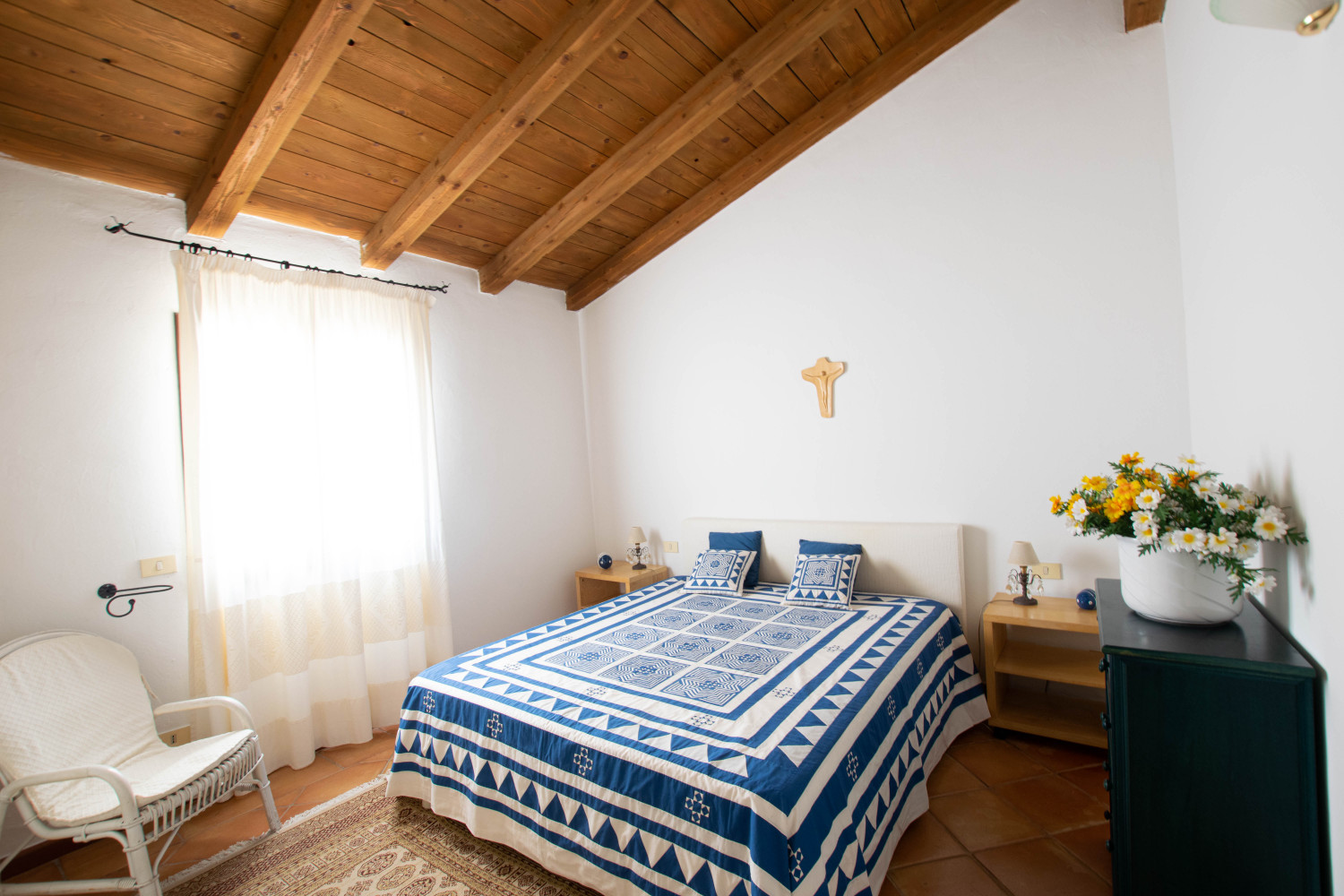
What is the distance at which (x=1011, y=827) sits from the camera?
2.18 m

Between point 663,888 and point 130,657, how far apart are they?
235 centimetres

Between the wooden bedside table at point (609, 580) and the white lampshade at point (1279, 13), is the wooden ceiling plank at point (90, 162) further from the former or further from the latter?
the white lampshade at point (1279, 13)

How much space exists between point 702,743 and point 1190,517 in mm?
1449

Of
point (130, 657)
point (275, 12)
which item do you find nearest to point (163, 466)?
point (130, 657)

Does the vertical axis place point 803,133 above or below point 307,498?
above

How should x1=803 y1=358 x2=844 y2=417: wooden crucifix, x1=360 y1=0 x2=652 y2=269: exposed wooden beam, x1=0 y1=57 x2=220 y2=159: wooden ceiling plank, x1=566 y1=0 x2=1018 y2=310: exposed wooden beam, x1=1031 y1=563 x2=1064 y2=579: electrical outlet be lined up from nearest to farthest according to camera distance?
1. x1=0 y1=57 x2=220 y2=159: wooden ceiling plank
2. x1=360 y1=0 x2=652 y2=269: exposed wooden beam
3. x1=1031 y1=563 x2=1064 y2=579: electrical outlet
4. x1=566 y1=0 x2=1018 y2=310: exposed wooden beam
5. x1=803 y1=358 x2=844 y2=417: wooden crucifix

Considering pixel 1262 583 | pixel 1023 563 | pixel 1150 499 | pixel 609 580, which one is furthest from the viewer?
pixel 609 580

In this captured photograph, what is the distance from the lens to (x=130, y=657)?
250 centimetres

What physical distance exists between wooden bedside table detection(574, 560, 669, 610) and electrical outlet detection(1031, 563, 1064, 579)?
2334 millimetres

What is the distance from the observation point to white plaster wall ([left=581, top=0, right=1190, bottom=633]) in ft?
9.12

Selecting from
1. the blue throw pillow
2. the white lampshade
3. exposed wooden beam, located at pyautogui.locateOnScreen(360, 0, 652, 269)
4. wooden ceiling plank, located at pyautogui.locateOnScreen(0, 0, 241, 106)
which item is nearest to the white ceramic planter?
the white lampshade

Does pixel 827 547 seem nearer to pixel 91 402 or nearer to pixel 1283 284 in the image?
pixel 1283 284

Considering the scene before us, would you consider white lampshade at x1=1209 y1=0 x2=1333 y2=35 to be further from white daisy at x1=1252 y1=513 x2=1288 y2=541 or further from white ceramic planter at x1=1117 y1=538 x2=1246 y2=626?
white ceramic planter at x1=1117 y1=538 x2=1246 y2=626

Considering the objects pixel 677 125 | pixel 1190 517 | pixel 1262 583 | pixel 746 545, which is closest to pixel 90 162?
pixel 677 125
